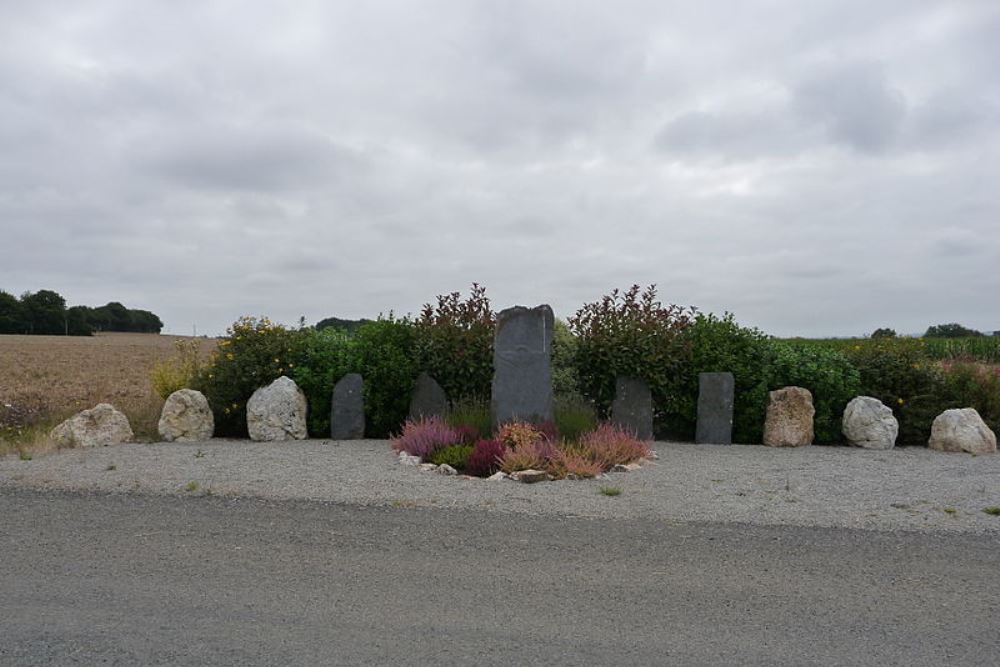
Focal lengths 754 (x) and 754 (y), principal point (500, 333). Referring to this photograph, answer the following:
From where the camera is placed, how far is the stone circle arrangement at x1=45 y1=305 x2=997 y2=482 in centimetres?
964

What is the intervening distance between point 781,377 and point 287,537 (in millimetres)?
8776

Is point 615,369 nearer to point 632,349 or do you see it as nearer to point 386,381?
point 632,349

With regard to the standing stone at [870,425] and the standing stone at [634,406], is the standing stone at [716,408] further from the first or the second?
the standing stone at [870,425]

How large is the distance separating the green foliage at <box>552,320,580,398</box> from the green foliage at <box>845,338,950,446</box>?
4627 mm

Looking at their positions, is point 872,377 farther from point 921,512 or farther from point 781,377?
point 921,512

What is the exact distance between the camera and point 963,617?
15.0 feet

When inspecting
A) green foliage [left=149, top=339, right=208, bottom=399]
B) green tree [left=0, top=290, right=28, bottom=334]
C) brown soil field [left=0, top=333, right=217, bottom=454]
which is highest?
green tree [left=0, top=290, right=28, bottom=334]

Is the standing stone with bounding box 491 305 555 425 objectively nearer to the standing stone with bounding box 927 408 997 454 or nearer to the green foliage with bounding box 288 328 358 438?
the green foliage with bounding box 288 328 358 438

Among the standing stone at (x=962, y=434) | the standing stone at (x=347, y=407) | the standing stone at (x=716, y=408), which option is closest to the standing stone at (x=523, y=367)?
the standing stone at (x=347, y=407)

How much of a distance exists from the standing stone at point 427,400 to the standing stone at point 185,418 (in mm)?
3257

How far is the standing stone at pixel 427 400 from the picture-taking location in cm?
1195

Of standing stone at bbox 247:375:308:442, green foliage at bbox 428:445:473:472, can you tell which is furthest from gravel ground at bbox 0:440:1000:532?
standing stone at bbox 247:375:308:442

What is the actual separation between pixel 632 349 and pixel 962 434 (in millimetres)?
4954

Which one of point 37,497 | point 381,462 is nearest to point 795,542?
point 381,462
